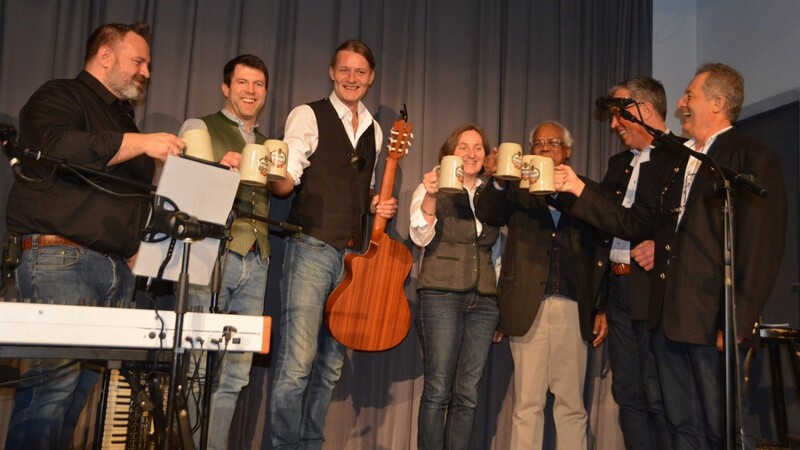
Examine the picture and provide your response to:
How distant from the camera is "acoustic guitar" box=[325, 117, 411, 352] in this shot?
10.8 ft

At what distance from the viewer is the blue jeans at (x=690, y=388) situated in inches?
102

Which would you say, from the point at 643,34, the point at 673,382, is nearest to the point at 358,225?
the point at 673,382

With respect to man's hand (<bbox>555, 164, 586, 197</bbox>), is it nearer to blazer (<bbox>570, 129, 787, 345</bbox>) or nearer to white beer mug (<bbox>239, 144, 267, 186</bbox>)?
blazer (<bbox>570, 129, 787, 345</bbox>)

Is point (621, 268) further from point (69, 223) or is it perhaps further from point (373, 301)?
point (69, 223)

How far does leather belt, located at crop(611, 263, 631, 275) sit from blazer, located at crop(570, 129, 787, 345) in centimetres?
39

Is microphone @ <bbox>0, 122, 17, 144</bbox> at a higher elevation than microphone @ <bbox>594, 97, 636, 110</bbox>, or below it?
below

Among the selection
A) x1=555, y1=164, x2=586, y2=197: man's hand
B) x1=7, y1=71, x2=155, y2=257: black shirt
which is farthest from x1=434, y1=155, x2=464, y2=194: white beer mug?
x1=7, y1=71, x2=155, y2=257: black shirt

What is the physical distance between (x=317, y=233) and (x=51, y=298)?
125 cm

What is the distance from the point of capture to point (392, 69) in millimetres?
4199

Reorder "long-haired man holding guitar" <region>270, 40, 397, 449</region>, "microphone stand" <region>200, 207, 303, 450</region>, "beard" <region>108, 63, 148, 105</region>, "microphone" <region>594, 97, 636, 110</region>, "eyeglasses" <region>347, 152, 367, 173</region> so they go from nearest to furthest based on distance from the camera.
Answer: "microphone stand" <region>200, 207, 303, 450</region> < "microphone" <region>594, 97, 636, 110</region> < "beard" <region>108, 63, 148, 105</region> < "long-haired man holding guitar" <region>270, 40, 397, 449</region> < "eyeglasses" <region>347, 152, 367, 173</region>

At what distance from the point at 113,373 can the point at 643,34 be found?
400cm

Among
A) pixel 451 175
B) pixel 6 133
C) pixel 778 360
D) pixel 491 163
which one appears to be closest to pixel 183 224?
Answer: pixel 6 133

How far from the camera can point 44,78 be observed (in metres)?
3.59

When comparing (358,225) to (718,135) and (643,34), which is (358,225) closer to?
(718,135)
